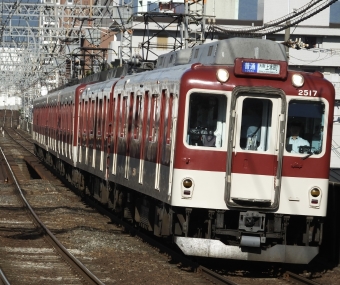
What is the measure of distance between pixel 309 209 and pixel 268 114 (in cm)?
123

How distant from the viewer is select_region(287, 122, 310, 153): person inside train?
35.3 ft

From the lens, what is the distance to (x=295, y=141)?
10.8 meters

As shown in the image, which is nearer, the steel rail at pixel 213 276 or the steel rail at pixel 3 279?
the steel rail at pixel 3 279

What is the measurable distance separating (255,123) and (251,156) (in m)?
0.40

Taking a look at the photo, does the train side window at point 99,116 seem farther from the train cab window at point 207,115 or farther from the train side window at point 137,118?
the train cab window at point 207,115

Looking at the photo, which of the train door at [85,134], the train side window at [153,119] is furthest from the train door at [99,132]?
the train side window at [153,119]

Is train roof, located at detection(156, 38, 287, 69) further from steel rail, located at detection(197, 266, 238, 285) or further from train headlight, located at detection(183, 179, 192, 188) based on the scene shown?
steel rail, located at detection(197, 266, 238, 285)

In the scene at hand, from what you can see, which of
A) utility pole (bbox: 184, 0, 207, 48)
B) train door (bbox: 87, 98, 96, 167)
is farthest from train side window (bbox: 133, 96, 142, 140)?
utility pole (bbox: 184, 0, 207, 48)

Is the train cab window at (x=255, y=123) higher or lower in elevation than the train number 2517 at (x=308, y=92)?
lower

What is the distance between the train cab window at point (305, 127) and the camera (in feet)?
35.4

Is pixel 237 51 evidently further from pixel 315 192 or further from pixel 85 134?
pixel 85 134

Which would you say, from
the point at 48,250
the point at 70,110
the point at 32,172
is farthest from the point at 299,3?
the point at 48,250

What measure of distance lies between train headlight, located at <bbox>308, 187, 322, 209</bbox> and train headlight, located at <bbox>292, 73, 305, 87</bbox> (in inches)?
49.1

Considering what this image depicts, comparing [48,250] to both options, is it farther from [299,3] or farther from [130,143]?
[299,3]
